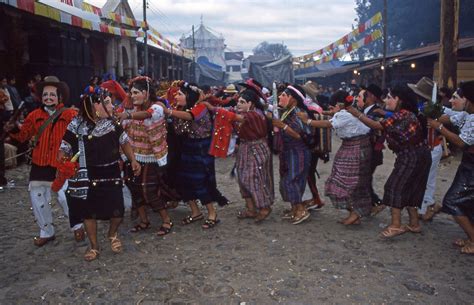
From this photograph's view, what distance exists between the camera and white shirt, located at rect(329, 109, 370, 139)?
186 inches

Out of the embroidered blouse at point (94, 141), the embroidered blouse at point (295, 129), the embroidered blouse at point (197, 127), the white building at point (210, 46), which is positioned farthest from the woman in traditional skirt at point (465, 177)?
the white building at point (210, 46)

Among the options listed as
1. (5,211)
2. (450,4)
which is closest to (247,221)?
(5,211)

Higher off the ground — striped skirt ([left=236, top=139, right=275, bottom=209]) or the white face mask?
the white face mask

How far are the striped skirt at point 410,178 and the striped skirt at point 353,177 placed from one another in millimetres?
423

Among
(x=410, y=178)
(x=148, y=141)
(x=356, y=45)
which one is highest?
(x=356, y=45)

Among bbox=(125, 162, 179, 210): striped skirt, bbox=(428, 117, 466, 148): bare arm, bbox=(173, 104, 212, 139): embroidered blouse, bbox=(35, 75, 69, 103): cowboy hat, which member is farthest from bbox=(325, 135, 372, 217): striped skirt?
bbox=(35, 75, 69, 103): cowboy hat

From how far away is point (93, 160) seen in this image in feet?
13.3

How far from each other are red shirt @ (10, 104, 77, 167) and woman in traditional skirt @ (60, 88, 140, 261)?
1.24 ft

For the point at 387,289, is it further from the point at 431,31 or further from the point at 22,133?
the point at 431,31

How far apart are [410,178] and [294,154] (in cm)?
136

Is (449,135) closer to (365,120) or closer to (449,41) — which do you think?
(365,120)

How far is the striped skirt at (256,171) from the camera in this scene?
5.11m

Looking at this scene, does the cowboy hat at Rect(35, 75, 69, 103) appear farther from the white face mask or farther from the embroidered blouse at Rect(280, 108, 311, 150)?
the embroidered blouse at Rect(280, 108, 311, 150)

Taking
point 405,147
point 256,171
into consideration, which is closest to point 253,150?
point 256,171
